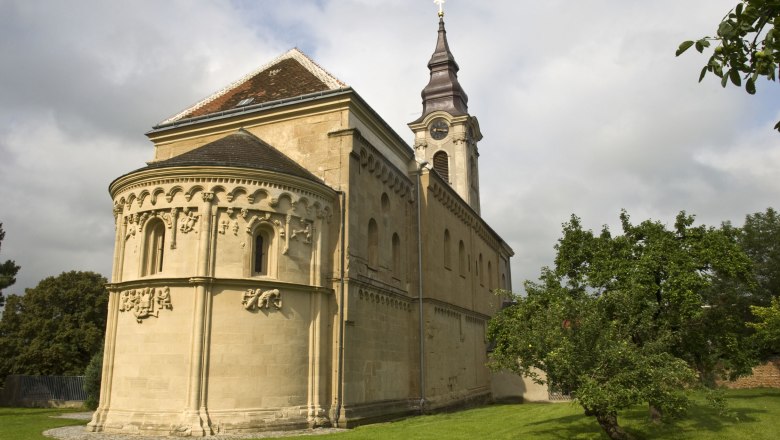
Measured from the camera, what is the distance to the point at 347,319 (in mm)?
20188

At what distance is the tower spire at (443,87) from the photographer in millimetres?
45531

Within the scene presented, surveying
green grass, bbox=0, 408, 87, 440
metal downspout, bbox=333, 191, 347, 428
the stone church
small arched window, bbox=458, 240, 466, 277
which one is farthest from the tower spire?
green grass, bbox=0, 408, 87, 440

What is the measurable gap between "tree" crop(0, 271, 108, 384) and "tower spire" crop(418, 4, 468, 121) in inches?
1128

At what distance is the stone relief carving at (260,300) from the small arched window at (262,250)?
804 millimetres

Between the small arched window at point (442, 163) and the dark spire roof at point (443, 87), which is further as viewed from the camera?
the dark spire roof at point (443, 87)

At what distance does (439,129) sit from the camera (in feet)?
147

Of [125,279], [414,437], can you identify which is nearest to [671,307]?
[414,437]

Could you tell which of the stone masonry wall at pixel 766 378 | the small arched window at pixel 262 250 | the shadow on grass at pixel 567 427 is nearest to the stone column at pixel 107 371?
the small arched window at pixel 262 250

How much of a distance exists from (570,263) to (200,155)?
12.9m

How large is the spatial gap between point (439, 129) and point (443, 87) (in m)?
3.61

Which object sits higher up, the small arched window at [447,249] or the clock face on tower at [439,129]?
the clock face on tower at [439,129]

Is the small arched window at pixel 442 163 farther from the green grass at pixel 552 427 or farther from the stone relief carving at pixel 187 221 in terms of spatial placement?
the stone relief carving at pixel 187 221

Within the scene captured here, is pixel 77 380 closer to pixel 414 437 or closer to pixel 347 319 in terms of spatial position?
pixel 347 319

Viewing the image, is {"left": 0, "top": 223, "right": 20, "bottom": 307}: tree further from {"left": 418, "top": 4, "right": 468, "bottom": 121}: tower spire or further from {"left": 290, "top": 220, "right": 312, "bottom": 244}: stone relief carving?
{"left": 418, "top": 4, "right": 468, "bottom": 121}: tower spire
